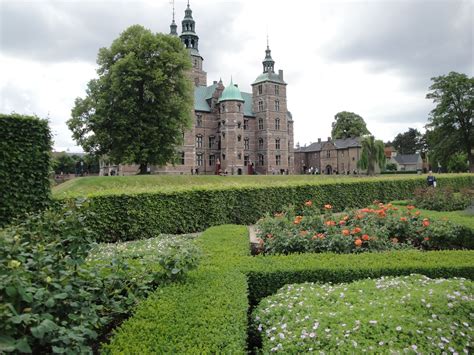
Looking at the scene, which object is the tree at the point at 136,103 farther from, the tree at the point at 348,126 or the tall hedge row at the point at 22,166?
the tree at the point at 348,126

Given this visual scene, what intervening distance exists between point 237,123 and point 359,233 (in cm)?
4360

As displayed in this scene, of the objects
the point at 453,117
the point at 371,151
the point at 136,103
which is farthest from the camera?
the point at 453,117

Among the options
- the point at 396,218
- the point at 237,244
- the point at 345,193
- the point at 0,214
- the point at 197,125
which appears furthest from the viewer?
the point at 197,125

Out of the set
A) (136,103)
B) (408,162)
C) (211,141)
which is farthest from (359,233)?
(408,162)

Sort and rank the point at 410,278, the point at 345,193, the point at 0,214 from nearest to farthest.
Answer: the point at 410,278 < the point at 0,214 < the point at 345,193

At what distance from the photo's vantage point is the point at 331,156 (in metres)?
70.6

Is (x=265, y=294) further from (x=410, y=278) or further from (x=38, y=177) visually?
(x=38, y=177)

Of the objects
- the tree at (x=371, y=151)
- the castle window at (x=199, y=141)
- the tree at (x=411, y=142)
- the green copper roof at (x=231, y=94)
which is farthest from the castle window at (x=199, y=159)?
the tree at (x=411, y=142)

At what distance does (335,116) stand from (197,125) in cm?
3191

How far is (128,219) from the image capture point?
11336mm

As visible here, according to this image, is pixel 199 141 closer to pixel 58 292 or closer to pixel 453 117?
pixel 453 117

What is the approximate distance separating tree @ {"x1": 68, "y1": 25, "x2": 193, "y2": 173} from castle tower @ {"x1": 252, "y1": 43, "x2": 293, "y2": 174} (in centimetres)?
2669

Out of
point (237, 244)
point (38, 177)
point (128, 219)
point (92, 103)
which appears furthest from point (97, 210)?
point (92, 103)

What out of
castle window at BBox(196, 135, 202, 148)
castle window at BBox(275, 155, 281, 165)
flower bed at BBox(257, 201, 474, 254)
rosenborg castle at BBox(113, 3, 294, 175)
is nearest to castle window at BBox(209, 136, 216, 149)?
rosenborg castle at BBox(113, 3, 294, 175)
